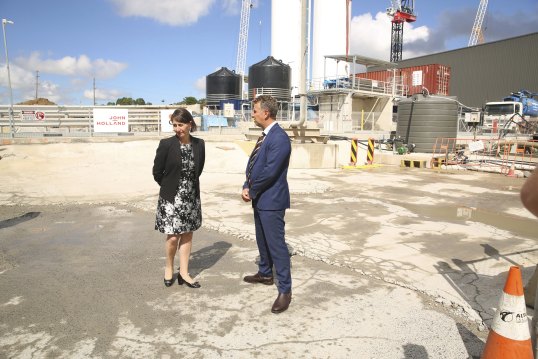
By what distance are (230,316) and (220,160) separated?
11.1 metres

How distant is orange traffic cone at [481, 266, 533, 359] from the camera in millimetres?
2252

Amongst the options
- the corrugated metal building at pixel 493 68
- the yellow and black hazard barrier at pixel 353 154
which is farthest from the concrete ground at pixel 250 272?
the corrugated metal building at pixel 493 68

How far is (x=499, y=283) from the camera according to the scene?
409 centimetres

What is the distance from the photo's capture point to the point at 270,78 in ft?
106

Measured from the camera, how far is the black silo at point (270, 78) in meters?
32.3

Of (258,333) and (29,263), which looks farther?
(29,263)

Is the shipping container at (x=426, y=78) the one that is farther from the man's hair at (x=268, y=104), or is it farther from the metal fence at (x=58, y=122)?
the man's hair at (x=268, y=104)

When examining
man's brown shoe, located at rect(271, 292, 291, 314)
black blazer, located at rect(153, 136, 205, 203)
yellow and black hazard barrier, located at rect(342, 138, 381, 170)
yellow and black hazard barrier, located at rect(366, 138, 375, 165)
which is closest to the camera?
man's brown shoe, located at rect(271, 292, 291, 314)

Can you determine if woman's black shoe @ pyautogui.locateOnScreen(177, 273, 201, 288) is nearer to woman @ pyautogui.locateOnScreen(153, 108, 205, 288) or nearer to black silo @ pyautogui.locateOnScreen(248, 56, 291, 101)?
woman @ pyautogui.locateOnScreen(153, 108, 205, 288)

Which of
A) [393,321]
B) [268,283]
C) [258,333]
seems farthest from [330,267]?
[258,333]

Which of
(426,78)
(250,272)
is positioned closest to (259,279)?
(250,272)

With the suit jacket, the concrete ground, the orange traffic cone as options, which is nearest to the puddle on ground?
the concrete ground

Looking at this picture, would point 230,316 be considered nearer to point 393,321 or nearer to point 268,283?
point 268,283

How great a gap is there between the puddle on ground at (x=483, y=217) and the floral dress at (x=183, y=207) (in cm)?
490
